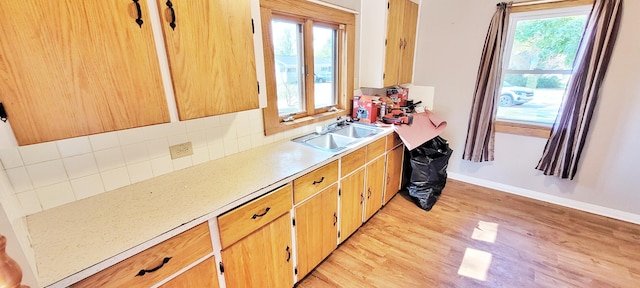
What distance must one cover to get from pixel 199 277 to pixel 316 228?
81cm

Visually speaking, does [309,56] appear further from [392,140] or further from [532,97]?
[532,97]

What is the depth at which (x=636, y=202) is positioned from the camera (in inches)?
93.0

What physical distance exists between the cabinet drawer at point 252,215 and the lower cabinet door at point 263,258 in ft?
0.13

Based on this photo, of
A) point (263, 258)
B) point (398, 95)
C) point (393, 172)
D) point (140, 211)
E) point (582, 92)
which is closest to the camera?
point (140, 211)

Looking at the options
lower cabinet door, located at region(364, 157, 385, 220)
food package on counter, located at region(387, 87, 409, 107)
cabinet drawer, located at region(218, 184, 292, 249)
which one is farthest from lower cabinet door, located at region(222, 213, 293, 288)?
food package on counter, located at region(387, 87, 409, 107)

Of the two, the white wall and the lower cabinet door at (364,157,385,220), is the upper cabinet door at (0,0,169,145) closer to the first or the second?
the lower cabinet door at (364,157,385,220)

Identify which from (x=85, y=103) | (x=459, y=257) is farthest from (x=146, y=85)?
(x=459, y=257)

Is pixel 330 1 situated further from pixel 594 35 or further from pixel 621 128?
pixel 621 128

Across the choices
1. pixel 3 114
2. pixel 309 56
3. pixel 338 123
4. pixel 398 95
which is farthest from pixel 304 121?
pixel 3 114

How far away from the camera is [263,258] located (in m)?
1.39

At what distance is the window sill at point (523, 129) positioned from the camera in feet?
8.58

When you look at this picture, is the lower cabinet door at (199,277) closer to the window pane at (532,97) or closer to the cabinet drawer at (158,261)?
the cabinet drawer at (158,261)

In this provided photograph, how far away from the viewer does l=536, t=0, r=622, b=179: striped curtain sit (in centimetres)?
214

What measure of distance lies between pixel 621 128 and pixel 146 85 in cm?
365
